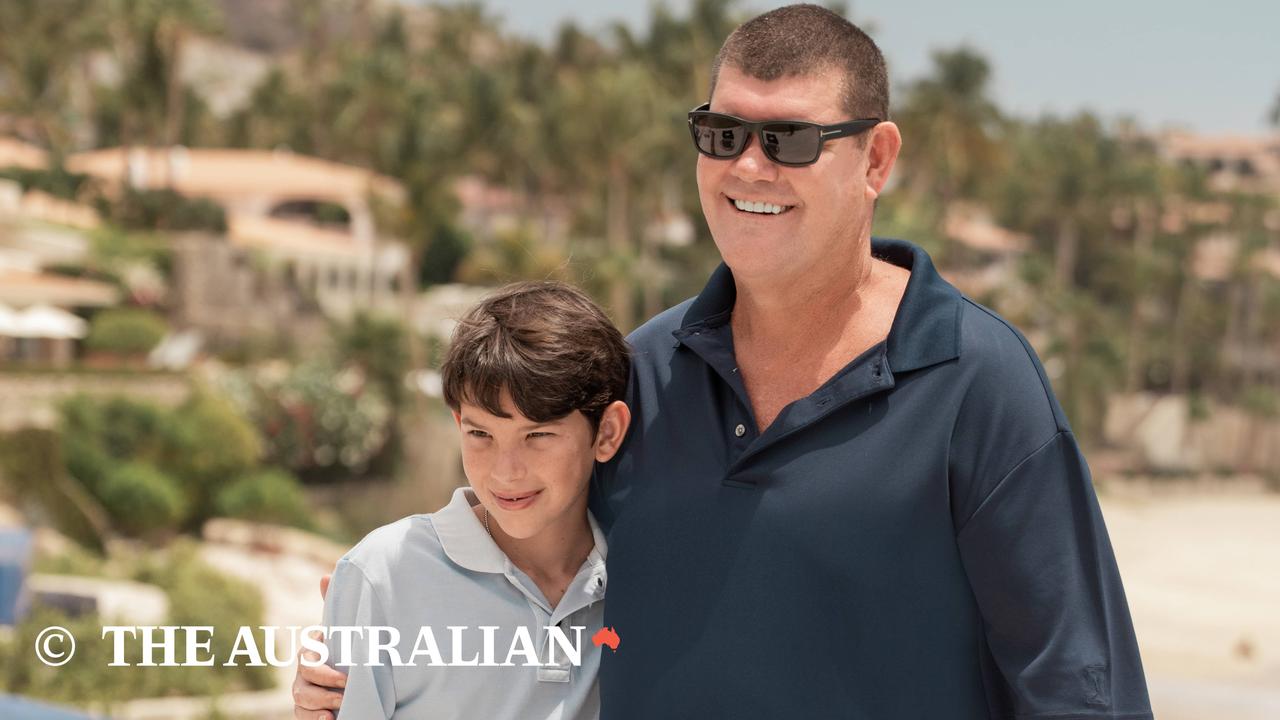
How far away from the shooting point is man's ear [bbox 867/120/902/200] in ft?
8.35

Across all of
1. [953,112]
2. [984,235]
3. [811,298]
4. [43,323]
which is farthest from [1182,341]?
[811,298]

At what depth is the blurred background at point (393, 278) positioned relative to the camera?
22.1m

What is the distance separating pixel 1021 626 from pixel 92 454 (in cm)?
2506

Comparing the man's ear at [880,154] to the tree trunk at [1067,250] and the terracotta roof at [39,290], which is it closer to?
the terracotta roof at [39,290]

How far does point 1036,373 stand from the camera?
234cm

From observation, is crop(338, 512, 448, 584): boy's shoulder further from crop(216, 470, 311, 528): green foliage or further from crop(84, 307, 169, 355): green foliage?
crop(84, 307, 169, 355): green foliage

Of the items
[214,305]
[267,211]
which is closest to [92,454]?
[214,305]

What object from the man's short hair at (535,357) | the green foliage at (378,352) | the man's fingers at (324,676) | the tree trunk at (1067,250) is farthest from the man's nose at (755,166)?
the tree trunk at (1067,250)

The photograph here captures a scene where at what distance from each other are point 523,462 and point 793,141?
815 millimetres

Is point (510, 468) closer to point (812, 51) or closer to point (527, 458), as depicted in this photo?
point (527, 458)

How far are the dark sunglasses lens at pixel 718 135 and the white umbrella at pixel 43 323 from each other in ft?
87.8

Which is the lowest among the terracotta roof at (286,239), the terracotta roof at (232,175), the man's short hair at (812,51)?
the terracotta roof at (286,239)

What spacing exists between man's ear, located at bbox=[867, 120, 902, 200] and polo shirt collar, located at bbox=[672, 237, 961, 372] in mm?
143

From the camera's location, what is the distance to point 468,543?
273cm
